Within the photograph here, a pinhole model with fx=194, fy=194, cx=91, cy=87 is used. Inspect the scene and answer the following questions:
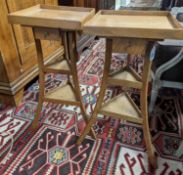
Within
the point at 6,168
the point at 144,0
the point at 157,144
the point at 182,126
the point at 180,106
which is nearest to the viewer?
the point at 6,168

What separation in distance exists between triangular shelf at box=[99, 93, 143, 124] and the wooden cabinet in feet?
2.91

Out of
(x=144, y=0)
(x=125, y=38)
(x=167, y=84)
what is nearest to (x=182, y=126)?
(x=167, y=84)

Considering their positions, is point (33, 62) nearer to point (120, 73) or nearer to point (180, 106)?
point (120, 73)

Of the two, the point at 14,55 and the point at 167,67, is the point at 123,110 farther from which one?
the point at 14,55

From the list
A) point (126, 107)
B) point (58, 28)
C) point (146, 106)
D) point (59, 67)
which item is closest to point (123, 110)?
point (126, 107)

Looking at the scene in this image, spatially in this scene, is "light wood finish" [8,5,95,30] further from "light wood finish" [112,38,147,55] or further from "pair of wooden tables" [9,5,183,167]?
"light wood finish" [112,38,147,55]

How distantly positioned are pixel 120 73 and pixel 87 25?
0.52 metres

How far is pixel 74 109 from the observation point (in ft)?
5.62

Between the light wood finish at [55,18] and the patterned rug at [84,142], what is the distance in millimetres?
817

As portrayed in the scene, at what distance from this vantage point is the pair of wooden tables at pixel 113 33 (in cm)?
84

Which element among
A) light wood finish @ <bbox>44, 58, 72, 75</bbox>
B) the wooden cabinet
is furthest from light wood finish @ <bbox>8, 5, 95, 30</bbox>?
the wooden cabinet

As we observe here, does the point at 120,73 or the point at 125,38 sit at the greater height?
the point at 125,38

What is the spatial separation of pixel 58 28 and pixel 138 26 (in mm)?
426

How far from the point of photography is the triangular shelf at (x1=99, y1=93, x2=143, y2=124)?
A: 1155mm
